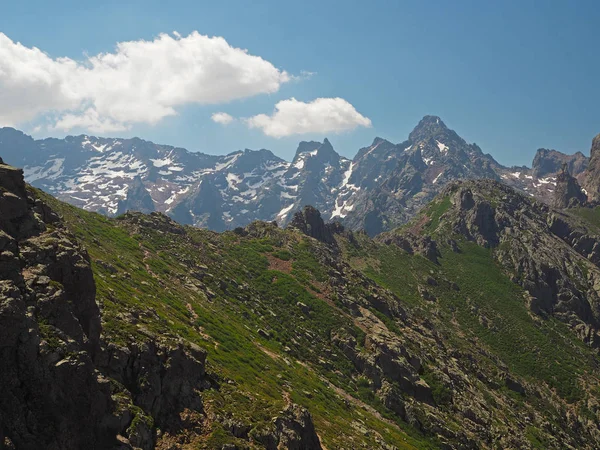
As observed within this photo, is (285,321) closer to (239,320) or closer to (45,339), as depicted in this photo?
(239,320)

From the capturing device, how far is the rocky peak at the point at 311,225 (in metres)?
162

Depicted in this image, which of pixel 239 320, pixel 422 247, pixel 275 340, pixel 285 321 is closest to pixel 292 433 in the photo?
pixel 275 340

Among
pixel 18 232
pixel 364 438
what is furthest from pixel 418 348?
pixel 18 232

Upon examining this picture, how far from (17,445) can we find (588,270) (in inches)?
8701

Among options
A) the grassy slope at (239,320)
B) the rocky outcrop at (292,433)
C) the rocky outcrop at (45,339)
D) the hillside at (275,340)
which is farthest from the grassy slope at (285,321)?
the rocky outcrop at (45,339)

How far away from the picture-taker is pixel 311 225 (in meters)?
164

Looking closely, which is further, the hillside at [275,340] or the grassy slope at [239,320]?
the grassy slope at [239,320]

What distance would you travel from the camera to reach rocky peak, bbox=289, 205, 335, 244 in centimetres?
16162

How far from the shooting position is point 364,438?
4872cm

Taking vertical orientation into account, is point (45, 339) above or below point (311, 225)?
below

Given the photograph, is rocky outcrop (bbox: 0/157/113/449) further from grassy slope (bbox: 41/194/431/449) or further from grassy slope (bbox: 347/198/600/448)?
grassy slope (bbox: 347/198/600/448)

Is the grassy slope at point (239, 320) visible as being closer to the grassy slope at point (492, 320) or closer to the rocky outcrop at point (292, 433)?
the rocky outcrop at point (292, 433)

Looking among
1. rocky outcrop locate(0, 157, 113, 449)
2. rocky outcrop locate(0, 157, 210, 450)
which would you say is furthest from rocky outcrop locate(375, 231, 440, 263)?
rocky outcrop locate(0, 157, 113, 449)

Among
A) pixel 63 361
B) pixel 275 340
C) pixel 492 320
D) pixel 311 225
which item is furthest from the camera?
pixel 311 225
